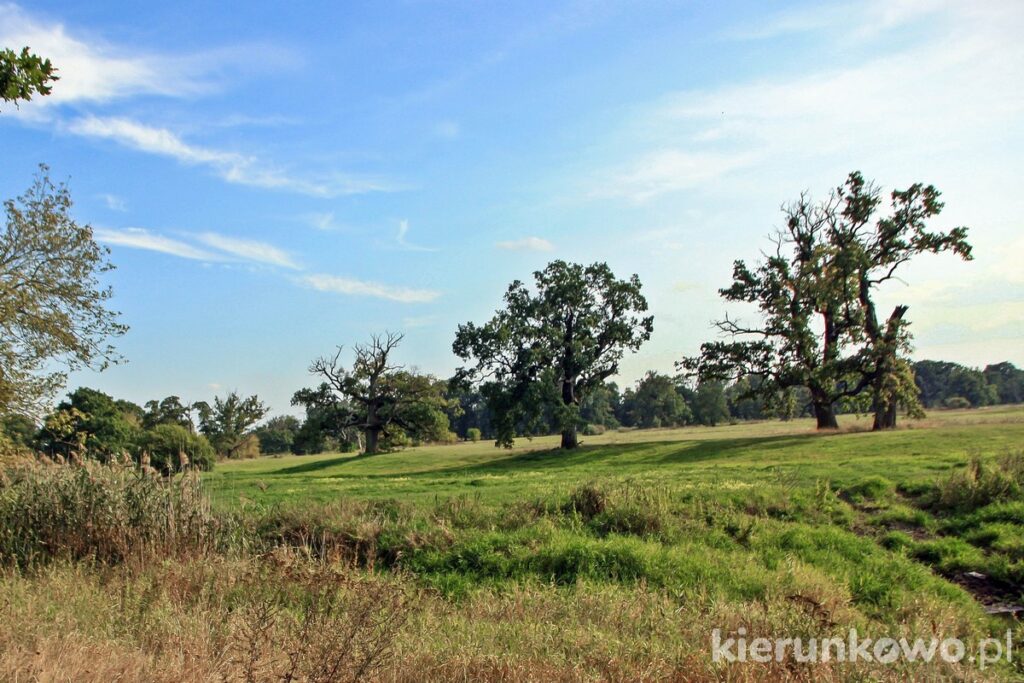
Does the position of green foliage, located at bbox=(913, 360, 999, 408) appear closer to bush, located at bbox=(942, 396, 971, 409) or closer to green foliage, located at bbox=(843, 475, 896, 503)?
bush, located at bbox=(942, 396, 971, 409)

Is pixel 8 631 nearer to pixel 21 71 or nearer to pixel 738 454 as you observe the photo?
pixel 21 71

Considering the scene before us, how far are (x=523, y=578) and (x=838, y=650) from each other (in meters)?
5.09

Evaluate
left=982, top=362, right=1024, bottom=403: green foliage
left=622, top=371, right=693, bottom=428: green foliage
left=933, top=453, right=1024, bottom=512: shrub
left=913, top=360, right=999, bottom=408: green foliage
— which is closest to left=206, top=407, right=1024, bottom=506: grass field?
left=933, top=453, right=1024, bottom=512: shrub

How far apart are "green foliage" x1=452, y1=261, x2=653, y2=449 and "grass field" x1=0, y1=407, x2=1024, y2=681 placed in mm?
21921

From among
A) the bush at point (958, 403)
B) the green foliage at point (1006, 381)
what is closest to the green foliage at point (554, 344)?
the bush at point (958, 403)

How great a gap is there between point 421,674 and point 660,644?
2.21 m

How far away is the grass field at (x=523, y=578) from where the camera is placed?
18.5ft

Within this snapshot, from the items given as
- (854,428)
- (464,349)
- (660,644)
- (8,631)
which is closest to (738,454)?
(854,428)

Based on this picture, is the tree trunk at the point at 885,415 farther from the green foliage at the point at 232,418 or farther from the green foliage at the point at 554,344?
the green foliage at the point at 232,418

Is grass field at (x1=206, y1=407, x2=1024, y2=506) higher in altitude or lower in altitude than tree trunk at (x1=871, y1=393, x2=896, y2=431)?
lower

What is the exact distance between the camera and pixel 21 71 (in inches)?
315

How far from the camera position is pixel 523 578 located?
33.4 ft

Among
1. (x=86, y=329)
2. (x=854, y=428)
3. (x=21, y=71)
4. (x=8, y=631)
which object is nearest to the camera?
(x=8, y=631)

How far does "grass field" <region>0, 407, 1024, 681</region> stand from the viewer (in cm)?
563
